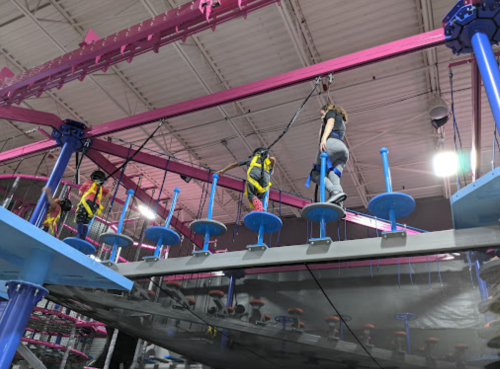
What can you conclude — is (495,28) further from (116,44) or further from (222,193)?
(222,193)

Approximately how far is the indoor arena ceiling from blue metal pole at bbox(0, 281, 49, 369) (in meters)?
5.17

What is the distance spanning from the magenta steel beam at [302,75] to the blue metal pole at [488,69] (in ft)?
3.46

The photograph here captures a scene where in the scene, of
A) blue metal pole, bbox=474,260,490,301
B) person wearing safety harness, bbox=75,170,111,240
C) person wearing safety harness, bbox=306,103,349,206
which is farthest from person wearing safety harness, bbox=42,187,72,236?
blue metal pole, bbox=474,260,490,301

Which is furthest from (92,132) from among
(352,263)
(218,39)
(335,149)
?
(352,263)

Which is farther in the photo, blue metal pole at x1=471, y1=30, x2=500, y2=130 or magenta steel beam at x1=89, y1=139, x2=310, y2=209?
magenta steel beam at x1=89, y1=139, x2=310, y2=209

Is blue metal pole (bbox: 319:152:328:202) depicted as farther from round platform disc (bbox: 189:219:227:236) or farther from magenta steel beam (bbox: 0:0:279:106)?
magenta steel beam (bbox: 0:0:279:106)

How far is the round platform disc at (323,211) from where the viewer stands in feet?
11.3

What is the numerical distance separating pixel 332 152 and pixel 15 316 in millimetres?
3373

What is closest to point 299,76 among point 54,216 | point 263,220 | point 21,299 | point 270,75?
point 263,220

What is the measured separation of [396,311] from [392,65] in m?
7.77

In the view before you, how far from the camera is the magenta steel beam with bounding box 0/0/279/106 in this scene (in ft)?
18.5

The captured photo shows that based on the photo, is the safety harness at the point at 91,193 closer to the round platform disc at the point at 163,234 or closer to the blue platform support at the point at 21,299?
the round platform disc at the point at 163,234

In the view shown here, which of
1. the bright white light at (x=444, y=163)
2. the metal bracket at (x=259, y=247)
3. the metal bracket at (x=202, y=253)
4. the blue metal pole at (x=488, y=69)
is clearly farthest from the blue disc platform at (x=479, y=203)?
the bright white light at (x=444, y=163)

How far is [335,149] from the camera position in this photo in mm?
4344
